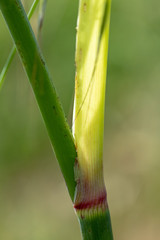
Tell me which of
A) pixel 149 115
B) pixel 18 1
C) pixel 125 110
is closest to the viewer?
pixel 18 1

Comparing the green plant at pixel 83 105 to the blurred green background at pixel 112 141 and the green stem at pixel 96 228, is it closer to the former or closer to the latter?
the green stem at pixel 96 228

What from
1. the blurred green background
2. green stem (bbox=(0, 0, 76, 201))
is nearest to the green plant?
green stem (bbox=(0, 0, 76, 201))

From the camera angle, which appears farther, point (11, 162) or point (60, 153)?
point (11, 162)

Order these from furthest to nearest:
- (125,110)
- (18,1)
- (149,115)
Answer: (125,110)
(149,115)
(18,1)

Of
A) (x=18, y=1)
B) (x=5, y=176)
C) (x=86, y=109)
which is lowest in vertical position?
(x=5, y=176)

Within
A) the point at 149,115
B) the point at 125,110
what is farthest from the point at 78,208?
the point at 125,110

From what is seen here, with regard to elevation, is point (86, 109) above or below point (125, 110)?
above

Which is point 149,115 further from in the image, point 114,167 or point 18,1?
point 18,1

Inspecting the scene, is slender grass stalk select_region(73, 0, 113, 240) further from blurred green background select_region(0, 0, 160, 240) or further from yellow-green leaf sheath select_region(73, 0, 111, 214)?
blurred green background select_region(0, 0, 160, 240)

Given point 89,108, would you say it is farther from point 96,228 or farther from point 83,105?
Answer: point 96,228
